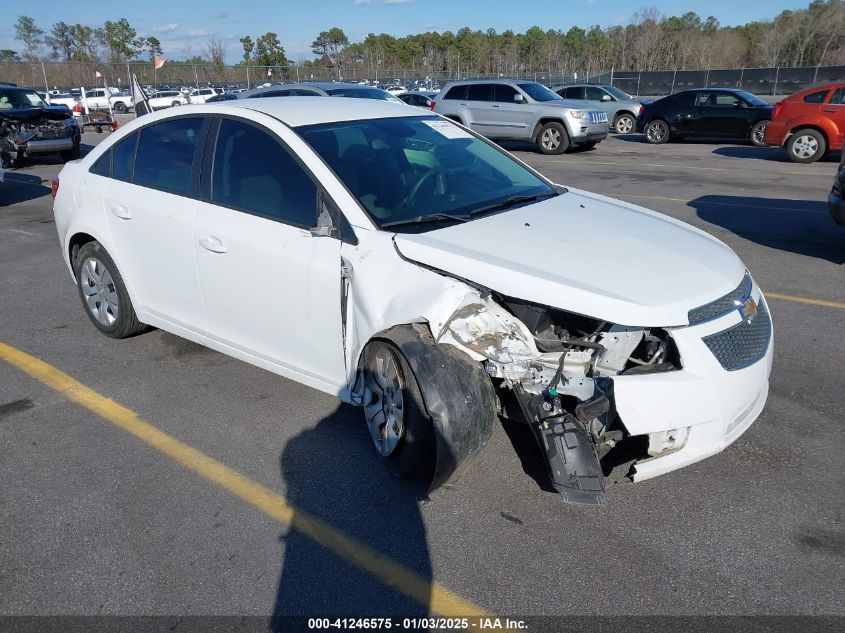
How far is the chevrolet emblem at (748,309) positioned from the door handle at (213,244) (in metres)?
2.81

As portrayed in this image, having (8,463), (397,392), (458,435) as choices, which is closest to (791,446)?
(458,435)

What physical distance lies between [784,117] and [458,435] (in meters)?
15.1

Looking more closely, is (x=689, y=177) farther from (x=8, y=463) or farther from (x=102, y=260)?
(x=8, y=463)

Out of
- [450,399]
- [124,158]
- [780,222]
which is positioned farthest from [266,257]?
[780,222]

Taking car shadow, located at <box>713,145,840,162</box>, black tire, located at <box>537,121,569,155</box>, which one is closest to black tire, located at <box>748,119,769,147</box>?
car shadow, located at <box>713,145,840,162</box>

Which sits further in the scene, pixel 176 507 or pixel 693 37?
pixel 693 37

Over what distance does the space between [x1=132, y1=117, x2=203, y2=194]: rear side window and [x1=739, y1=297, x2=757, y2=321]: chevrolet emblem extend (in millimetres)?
3290

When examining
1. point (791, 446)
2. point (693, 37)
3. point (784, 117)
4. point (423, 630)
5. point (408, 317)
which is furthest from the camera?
point (693, 37)

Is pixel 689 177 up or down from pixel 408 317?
down

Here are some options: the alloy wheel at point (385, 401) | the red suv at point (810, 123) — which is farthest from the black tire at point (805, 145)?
the alloy wheel at point (385, 401)

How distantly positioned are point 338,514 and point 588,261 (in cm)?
170

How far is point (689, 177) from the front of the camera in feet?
43.8

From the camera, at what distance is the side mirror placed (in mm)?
3533

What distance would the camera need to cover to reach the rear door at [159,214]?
4316 millimetres
